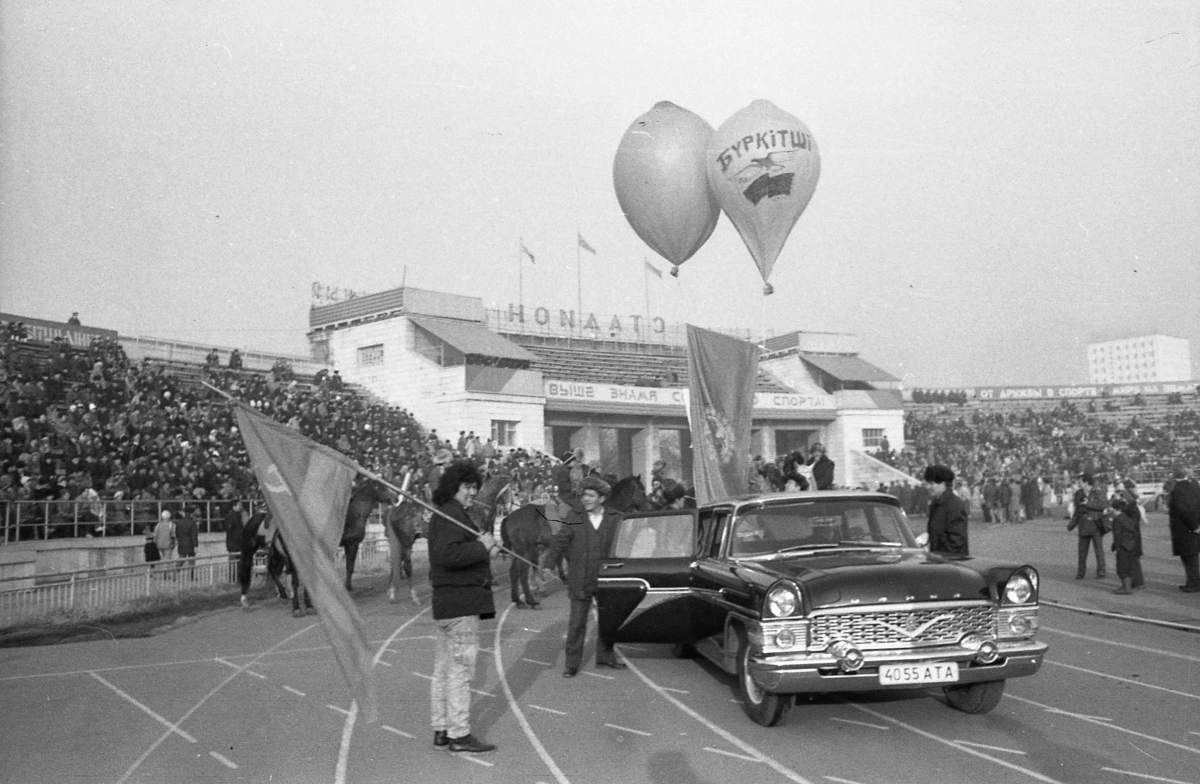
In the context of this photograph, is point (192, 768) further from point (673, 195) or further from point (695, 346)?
point (673, 195)

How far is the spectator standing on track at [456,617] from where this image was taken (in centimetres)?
679

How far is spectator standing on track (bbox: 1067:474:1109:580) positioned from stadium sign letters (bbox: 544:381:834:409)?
2844cm

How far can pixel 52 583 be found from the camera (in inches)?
574

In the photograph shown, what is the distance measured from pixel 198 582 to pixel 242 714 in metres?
10.9

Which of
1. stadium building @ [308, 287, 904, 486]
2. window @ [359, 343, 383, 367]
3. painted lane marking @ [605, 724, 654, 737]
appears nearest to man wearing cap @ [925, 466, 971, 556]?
painted lane marking @ [605, 724, 654, 737]

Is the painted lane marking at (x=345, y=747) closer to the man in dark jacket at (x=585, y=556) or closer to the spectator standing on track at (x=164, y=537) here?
the man in dark jacket at (x=585, y=556)

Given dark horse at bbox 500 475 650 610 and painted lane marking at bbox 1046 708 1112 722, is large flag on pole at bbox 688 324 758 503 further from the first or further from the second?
painted lane marking at bbox 1046 708 1112 722

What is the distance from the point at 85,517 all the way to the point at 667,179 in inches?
501

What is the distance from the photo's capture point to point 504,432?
4319cm

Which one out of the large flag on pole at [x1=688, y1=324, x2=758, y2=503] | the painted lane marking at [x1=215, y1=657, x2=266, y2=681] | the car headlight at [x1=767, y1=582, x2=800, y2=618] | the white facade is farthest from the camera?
the white facade

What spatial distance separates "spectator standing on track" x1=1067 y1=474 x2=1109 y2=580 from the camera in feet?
54.1

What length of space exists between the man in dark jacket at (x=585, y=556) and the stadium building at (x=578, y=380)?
24.2 m

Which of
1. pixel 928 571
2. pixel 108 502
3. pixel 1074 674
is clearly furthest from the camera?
pixel 108 502

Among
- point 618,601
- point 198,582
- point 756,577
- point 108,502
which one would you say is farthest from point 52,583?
point 756,577
